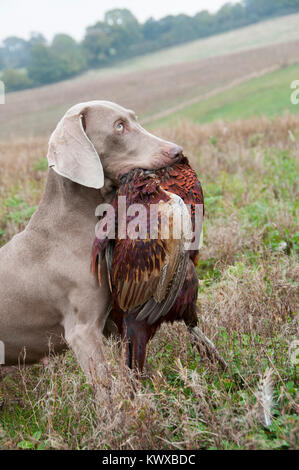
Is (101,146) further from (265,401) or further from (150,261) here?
(265,401)

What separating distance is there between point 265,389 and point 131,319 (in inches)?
27.2

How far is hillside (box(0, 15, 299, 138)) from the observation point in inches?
1049

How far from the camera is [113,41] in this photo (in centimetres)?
5481

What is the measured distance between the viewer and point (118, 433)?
2.05 m

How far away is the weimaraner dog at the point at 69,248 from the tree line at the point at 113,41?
47122 millimetres

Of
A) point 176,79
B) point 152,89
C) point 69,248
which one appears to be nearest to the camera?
point 69,248

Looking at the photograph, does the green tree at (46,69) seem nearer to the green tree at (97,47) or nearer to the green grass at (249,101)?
the green tree at (97,47)

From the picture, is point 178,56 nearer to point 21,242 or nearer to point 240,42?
point 240,42

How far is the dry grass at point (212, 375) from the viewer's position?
6.70 ft

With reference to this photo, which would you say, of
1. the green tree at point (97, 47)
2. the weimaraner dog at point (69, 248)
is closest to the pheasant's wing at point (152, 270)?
the weimaraner dog at point (69, 248)

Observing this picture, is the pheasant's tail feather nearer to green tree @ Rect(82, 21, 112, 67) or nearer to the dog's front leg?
the dog's front leg

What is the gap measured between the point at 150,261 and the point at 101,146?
2.33 ft

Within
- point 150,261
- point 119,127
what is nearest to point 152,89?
point 119,127

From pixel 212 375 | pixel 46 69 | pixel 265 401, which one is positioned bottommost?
pixel 212 375
